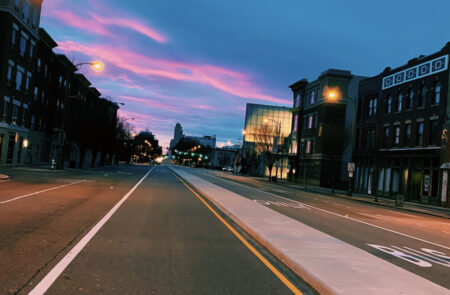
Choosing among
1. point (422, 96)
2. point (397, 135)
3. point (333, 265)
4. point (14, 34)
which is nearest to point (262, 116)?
point (397, 135)

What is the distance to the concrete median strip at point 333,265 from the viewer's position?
6.02 metres

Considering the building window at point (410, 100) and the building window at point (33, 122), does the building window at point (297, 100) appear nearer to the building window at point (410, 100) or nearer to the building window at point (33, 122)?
the building window at point (410, 100)

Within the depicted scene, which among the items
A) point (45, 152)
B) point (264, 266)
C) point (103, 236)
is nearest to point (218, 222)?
point (103, 236)

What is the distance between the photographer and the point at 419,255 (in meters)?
9.63

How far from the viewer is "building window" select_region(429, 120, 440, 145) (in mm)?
34903

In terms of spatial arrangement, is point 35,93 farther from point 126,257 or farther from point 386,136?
point 126,257

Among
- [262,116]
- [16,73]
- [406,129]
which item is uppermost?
[262,116]

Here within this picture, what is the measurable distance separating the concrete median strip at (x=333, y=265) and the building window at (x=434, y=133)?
2836 cm

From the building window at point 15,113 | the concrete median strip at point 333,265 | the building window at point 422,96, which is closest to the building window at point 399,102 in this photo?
the building window at point 422,96

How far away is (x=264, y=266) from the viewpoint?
7.39 meters

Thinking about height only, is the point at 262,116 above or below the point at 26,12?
below

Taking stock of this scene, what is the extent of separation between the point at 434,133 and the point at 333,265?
32876 millimetres

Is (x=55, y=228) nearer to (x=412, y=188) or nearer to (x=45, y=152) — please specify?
(x=412, y=188)

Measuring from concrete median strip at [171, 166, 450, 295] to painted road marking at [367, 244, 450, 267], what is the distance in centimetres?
115
